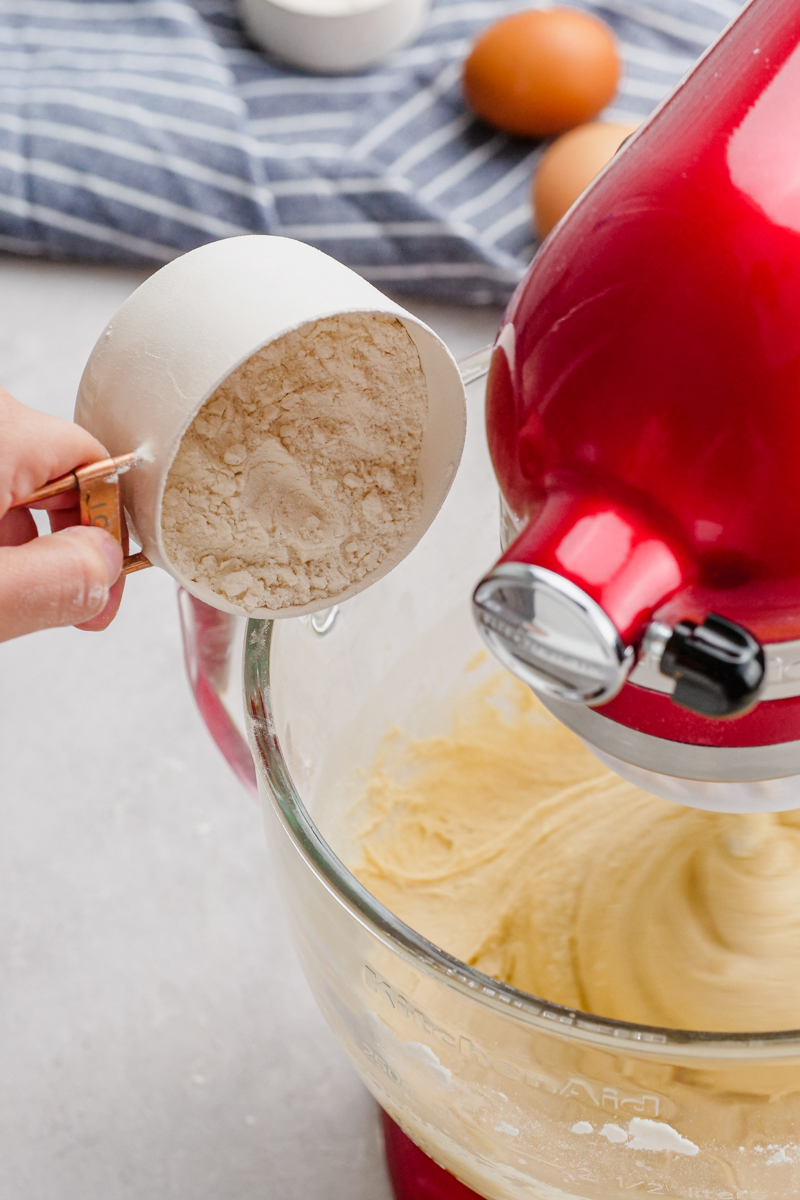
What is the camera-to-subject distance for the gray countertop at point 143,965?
68 centimetres

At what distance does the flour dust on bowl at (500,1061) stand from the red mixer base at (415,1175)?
0.08 metres

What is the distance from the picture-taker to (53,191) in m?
1.14

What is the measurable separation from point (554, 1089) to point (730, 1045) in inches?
3.2

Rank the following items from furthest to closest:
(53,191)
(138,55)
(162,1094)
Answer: (138,55), (53,191), (162,1094)

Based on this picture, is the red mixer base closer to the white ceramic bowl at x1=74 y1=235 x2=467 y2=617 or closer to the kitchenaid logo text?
the kitchenaid logo text

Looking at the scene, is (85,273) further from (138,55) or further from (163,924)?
(163,924)

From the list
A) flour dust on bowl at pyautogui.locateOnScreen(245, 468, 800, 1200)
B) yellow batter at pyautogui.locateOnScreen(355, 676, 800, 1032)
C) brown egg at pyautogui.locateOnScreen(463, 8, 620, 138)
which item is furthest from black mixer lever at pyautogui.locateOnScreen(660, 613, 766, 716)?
brown egg at pyautogui.locateOnScreen(463, 8, 620, 138)

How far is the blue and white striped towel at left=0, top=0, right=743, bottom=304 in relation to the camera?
3.65 ft

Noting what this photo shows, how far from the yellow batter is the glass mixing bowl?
7 centimetres

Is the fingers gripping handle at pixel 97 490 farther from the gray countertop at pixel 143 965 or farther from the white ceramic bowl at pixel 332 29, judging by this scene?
the white ceramic bowl at pixel 332 29

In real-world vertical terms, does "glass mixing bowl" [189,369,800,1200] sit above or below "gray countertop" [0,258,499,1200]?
above

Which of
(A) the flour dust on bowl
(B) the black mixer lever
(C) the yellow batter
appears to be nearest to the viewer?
(B) the black mixer lever

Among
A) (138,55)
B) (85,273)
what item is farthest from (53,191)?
(138,55)

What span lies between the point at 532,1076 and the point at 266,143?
962 mm
